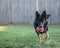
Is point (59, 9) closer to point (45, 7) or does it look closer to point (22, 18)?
point (45, 7)

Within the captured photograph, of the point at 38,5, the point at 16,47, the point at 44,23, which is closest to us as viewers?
the point at 16,47

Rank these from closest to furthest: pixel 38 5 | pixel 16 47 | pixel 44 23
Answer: pixel 16 47
pixel 44 23
pixel 38 5

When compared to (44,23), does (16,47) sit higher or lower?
lower

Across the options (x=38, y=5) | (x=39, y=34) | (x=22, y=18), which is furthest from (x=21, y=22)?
(x=39, y=34)

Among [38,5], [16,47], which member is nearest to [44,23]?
[16,47]

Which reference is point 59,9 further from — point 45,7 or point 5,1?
point 5,1

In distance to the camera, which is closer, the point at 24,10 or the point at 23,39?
the point at 23,39

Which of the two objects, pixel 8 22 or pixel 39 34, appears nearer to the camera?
pixel 39 34

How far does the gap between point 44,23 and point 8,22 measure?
29.0ft

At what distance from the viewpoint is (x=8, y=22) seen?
650 inches

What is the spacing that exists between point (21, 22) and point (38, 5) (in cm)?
143

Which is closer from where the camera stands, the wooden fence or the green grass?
the green grass

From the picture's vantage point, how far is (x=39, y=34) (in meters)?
8.07

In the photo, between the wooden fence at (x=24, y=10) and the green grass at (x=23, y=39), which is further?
the wooden fence at (x=24, y=10)
